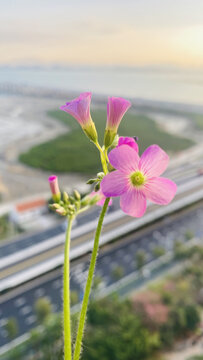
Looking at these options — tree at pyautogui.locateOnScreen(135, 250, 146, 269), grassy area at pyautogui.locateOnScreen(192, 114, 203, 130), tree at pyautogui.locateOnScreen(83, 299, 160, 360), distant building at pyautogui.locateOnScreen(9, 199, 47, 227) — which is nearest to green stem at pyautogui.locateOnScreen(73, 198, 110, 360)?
tree at pyautogui.locateOnScreen(83, 299, 160, 360)

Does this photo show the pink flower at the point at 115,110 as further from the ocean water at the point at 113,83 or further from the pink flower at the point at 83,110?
the ocean water at the point at 113,83

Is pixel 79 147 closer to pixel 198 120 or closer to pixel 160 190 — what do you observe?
pixel 198 120

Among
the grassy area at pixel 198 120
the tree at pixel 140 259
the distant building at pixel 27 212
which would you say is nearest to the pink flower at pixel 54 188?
the tree at pixel 140 259

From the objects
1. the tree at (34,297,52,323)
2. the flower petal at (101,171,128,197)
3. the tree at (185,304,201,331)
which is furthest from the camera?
the tree at (34,297,52,323)

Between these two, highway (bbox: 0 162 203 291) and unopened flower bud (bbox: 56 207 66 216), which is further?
highway (bbox: 0 162 203 291)

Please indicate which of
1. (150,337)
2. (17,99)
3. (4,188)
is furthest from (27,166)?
(17,99)

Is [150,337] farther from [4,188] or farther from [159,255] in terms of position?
[4,188]

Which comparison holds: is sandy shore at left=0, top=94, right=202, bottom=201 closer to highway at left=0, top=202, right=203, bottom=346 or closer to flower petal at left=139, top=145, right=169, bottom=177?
highway at left=0, top=202, right=203, bottom=346

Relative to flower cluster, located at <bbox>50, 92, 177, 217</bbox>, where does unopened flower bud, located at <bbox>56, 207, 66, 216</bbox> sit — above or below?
above
